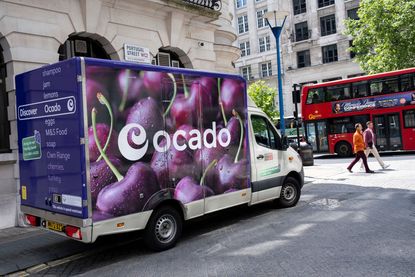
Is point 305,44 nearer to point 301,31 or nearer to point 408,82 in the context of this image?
point 301,31

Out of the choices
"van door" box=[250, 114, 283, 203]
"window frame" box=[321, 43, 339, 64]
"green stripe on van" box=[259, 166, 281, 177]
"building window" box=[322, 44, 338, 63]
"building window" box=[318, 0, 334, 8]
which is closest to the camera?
"van door" box=[250, 114, 283, 203]

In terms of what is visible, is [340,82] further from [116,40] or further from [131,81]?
[131,81]

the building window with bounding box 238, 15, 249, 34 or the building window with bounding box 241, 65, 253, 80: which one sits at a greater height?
the building window with bounding box 238, 15, 249, 34

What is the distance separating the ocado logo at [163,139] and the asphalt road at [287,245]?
1577 mm

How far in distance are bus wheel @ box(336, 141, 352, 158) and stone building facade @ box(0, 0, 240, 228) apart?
31.8 feet

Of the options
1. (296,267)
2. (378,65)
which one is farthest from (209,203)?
(378,65)

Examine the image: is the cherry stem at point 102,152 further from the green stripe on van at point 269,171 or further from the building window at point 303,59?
the building window at point 303,59

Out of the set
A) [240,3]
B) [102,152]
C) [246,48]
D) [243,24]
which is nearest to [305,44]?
[246,48]

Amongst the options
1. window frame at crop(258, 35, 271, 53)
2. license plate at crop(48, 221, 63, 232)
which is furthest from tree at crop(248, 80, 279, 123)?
license plate at crop(48, 221, 63, 232)

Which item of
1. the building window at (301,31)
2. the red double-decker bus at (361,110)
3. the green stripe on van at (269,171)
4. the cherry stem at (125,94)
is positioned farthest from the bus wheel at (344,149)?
the building window at (301,31)

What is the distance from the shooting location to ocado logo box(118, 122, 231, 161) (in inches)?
236

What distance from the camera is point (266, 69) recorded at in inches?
2103

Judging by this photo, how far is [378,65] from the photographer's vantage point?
1104 inches

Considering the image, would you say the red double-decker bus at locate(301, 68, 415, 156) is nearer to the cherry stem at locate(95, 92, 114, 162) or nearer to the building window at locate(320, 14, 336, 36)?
the cherry stem at locate(95, 92, 114, 162)
